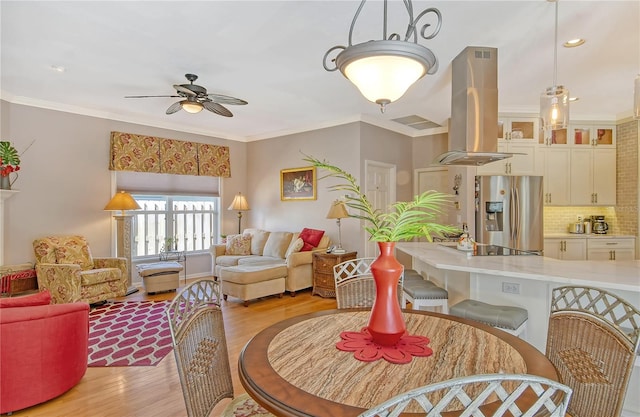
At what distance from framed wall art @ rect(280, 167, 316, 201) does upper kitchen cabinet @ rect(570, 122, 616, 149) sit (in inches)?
155

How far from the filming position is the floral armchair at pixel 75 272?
4.09 metres

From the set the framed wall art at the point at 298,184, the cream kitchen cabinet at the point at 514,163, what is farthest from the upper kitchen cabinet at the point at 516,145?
the framed wall art at the point at 298,184

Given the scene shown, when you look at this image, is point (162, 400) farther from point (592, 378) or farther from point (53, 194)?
point (53, 194)

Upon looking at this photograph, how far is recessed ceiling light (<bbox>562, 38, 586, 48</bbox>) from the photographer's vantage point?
2977 mm

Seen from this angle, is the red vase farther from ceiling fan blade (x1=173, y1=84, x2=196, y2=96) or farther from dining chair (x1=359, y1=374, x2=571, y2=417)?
ceiling fan blade (x1=173, y1=84, x2=196, y2=96)

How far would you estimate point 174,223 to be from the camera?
621cm

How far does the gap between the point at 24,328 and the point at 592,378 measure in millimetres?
3024

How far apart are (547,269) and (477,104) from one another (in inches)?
64.7

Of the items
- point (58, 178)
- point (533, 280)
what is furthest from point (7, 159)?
point (533, 280)

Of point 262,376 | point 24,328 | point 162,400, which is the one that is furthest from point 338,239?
point 262,376

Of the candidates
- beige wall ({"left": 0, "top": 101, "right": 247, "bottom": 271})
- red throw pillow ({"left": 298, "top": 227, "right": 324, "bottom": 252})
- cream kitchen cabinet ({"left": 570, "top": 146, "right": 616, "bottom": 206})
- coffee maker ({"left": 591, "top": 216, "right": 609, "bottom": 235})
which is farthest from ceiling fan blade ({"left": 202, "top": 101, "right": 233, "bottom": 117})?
coffee maker ({"left": 591, "top": 216, "right": 609, "bottom": 235})

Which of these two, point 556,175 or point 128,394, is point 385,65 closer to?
point 128,394

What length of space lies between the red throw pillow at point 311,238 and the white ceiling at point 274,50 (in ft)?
6.12

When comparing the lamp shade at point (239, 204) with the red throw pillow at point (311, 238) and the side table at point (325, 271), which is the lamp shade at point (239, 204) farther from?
the side table at point (325, 271)
